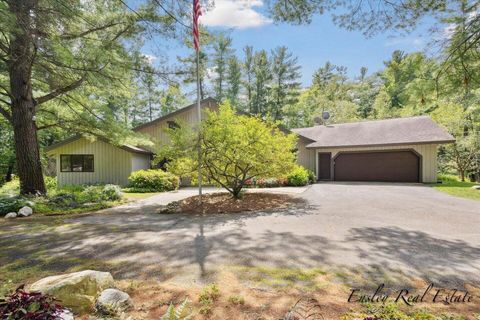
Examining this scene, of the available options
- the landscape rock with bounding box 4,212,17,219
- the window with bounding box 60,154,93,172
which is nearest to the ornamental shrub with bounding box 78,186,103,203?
the landscape rock with bounding box 4,212,17,219

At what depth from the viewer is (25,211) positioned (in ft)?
26.2

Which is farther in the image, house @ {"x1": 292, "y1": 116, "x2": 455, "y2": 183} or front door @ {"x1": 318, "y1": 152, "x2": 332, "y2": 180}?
front door @ {"x1": 318, "y1": 152, "x2": 332, "y2": 180}

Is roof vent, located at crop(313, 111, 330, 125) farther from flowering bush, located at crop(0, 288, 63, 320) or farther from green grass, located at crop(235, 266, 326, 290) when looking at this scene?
flowering bush, located at crop(0, 288, 63, 320)

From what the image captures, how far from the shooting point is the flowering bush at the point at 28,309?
1922mm

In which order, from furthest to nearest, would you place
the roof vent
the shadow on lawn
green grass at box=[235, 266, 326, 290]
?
the roof vent → the shadow on lawn → green grass at box=[235, 266, 326, 290]

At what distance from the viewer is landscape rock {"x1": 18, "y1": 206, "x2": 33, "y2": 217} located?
7.89 meters

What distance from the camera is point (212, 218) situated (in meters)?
7.41

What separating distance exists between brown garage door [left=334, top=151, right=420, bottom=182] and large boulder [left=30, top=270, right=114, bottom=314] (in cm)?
1751

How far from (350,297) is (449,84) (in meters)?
4.94

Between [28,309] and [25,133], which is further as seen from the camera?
[25,133]

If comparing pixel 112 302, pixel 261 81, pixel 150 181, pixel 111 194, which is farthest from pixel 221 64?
pixel 112 302

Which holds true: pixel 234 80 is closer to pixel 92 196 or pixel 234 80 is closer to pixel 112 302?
pixel 92 196

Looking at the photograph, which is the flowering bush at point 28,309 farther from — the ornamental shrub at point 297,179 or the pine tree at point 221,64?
the pine tree at point 221,64

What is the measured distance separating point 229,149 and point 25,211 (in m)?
6.86
